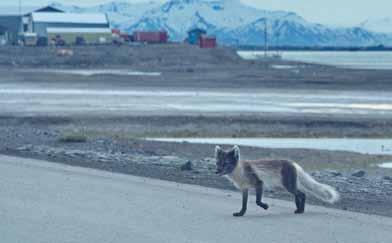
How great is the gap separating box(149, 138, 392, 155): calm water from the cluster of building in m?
88.5

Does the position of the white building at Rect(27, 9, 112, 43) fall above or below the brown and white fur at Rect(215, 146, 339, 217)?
below

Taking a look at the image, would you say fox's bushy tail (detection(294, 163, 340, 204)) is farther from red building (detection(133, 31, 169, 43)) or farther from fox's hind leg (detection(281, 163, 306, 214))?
red building (detection(133, 31, 169, 43))

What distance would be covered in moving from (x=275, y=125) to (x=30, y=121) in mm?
7633

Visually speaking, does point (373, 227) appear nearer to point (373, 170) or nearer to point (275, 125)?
point (373, 170)

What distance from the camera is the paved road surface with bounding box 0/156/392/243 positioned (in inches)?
488

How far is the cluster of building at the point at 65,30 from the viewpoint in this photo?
12256cm

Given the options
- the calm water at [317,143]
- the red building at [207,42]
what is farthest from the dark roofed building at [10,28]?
the calm water at [317,143]

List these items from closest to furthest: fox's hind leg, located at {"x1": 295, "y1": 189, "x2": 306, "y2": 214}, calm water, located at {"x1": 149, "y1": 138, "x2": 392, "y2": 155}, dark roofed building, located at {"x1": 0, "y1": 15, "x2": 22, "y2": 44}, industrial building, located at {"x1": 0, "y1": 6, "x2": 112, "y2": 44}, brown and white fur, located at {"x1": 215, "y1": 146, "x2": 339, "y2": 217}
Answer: brown and white fur, located at {"x1": 215, "y1": 146, "x2": 339, "y2": 217} < fox's hind leg, located at {"x1": 295, "y1": 189, "x2": 306, "y2": 214} < calm water, located at {"x1": 149, "y1": 138, "x2": 392, "y2": 155} < dark roofed building, located at {"x1": 0, "y1": 15, "x2": 22, "y2": 44} < industrial building, located at {"x1": 0, "y1": 6, "x2": 112, "y2": 44}

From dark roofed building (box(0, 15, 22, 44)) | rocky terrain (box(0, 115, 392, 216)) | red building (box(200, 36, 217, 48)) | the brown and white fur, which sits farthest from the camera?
dark roofed building (box(0, 15, 22, 44))

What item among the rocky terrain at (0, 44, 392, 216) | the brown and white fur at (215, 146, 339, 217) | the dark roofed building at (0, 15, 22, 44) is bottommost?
the dark roofed building at (0, 15, 22, 44)

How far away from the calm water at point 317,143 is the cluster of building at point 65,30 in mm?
88545

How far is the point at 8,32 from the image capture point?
125 meters

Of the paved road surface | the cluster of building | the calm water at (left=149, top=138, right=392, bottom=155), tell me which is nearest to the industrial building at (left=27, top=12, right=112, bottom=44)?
the cluster of building

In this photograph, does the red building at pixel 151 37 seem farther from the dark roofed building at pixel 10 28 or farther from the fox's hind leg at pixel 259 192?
the fox's hind leg at pixel 259 192
